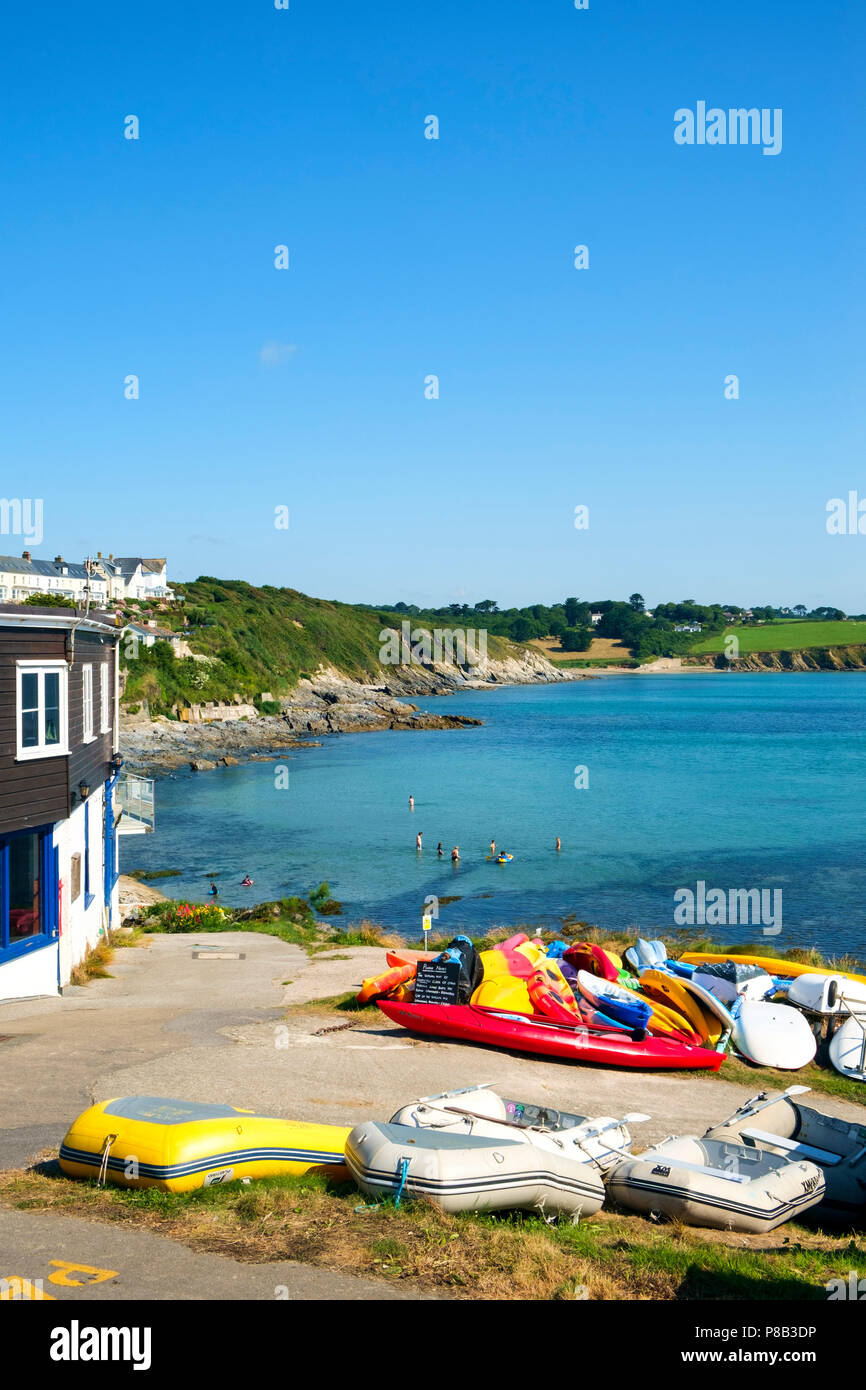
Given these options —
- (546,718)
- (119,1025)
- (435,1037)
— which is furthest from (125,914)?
(546,718)

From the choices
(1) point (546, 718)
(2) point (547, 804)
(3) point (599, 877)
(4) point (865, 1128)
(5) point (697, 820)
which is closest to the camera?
(4) point (865, 1128)

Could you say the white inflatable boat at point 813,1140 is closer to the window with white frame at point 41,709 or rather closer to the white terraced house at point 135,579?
the window with white frame at point 41,709

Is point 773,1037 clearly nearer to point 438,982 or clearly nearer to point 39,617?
point 438,982

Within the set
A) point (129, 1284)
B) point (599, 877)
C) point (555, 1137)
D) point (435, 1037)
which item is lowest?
point (599, 877)

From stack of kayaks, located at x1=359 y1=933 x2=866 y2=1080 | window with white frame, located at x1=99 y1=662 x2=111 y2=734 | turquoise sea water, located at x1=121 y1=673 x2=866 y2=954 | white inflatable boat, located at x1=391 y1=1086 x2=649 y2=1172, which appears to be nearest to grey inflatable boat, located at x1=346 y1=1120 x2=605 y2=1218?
white inflatable boat, located at x1=391 y1=1086 x2=649 y2=1172

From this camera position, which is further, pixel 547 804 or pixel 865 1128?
pixel 547 804

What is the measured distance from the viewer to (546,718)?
133 m

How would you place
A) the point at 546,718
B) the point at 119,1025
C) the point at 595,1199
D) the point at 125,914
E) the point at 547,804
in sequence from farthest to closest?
the point at 546,718 < the point at 547,804 < the point at 125,914 < the point at 119,1025 < the point at 595,1199

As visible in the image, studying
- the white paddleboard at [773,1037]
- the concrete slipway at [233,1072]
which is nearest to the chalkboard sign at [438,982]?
the concrete slipway at [233,1072]

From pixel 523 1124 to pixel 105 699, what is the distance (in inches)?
658

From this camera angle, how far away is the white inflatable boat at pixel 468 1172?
28.4 feet

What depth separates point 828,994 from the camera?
19.0 m

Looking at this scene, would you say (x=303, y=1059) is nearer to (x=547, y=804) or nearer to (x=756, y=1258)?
(x=756, y=1258)
